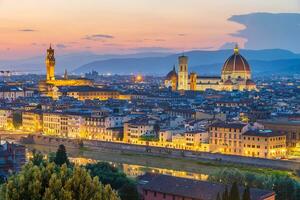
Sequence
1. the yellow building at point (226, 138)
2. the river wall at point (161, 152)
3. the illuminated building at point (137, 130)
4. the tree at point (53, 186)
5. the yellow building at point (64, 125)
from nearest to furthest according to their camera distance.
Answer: the tree at point (53, 186) < the river wall at point (161, 152) < the yellow building at point (226, 138) < the illuminated building at point (137, 130) < the yellow building at point (64, 125)

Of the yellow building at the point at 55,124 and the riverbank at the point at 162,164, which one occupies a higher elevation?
the yellow building at the point at 55,124

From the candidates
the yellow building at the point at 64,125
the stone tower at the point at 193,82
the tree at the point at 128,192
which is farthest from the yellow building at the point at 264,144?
the stone tower at the point at 193,82

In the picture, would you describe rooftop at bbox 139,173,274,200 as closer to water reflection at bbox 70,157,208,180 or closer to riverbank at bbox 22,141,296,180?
riverbank at bbox 22,141,296,180

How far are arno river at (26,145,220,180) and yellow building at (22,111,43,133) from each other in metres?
10.9

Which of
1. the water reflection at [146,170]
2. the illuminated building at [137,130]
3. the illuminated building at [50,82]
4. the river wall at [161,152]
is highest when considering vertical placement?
the illuminated building at [50,82]

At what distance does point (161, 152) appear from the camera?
33.3m

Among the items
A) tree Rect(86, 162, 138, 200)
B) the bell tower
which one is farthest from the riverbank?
the bell tower

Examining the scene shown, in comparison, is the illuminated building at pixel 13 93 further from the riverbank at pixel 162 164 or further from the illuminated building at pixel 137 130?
the riverbank at pixel 162 164

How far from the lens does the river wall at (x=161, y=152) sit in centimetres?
2849

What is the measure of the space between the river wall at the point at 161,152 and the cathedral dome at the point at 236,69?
50852 mm

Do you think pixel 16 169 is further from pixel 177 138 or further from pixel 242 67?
pixel 242 67

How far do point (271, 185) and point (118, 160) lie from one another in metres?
14.1

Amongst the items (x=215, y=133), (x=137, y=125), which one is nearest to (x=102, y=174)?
(x=215, y=133)

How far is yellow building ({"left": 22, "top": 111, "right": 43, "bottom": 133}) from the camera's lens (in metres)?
47.2
